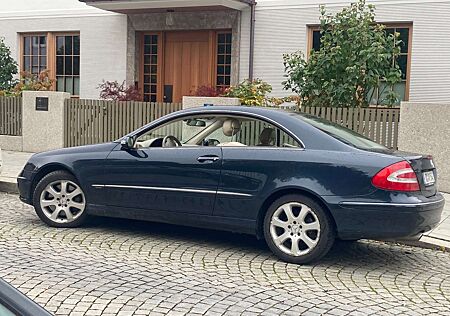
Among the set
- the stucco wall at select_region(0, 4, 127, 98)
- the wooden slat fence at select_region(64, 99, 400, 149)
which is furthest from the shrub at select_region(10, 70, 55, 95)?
the wooden slat fence at select_region(64, 99, 400, 149)

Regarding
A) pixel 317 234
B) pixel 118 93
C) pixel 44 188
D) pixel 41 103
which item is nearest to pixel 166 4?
pixel 118 93

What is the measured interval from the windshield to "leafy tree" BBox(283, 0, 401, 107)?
200 inches

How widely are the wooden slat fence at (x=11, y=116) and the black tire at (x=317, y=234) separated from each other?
34.9ft

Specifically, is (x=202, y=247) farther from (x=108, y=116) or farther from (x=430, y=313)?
(x=108, y=116)

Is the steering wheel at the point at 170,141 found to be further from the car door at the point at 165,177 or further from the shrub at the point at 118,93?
the shrub at the point at 118,93

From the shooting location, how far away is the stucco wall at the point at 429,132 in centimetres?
1072

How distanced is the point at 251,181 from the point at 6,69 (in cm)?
1433

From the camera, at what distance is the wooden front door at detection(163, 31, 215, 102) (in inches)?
664

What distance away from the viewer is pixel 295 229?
19.9 ft

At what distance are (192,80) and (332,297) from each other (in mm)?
12489

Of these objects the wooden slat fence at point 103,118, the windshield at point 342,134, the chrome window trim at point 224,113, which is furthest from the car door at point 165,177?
the wooden slat fence at point 103,118

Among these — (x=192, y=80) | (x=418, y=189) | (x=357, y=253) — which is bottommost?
(x=357, y=253)

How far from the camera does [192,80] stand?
17.0 metres

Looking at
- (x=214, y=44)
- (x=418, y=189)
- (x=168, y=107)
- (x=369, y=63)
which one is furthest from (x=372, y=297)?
(x=214, y=44)
